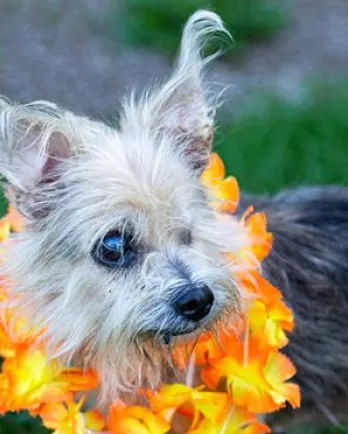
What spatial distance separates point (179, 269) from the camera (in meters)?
2.47

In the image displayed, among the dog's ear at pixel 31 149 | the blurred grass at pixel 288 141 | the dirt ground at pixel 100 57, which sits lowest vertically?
the dog's ear at pixel 31 149

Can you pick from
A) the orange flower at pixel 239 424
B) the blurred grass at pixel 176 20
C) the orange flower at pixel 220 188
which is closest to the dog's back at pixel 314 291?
the orange flower at pixel 220 188

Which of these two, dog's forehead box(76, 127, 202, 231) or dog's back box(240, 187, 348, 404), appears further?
dog's back box(240, 187, 348, 404)

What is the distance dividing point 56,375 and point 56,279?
10.6 inches

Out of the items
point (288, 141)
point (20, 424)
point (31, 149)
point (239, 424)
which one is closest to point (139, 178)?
point (31, 149)

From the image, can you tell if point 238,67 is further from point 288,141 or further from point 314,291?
point 314,291

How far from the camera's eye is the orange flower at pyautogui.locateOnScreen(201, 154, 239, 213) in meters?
2.80

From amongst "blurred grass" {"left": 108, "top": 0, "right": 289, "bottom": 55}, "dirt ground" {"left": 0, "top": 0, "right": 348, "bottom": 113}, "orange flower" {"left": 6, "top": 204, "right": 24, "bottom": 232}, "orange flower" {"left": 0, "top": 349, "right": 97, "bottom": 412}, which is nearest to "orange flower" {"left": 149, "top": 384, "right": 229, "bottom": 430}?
"orange flower" {"left": 0, "top": 349, "right": 97, "bottom": 412}

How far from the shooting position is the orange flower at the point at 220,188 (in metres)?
2.80

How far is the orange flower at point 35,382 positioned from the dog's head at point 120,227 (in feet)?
0.18

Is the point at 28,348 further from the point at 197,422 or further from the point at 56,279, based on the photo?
the point at 197,422

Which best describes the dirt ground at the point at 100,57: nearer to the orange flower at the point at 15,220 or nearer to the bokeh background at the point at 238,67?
the bokeh background at the point at 238,67

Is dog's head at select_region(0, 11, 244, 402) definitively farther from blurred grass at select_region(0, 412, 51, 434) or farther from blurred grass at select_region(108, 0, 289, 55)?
blurred grass at select_region(108, 0, 289, 55)

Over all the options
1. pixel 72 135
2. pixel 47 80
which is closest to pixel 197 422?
pixel 72 135
